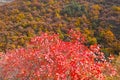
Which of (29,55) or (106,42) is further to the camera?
(106,42)

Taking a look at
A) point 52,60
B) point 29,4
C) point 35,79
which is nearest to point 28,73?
point 35,79

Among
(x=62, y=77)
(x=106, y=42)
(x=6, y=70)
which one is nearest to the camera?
(x=62, y=77)

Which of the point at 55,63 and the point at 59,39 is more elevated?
the point at 55,63

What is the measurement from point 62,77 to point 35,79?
1.17 metres

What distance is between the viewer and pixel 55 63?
8766mm

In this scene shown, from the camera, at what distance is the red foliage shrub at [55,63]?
334 inches

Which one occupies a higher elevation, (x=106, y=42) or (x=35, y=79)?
(x=35, y=79)

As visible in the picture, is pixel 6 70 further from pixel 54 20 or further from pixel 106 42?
pixel 54 20

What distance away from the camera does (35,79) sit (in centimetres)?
936

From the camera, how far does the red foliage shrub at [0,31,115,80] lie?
848 cm

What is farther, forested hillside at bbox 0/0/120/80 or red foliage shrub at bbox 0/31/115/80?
forested hillside at bbox 0/0/120/80

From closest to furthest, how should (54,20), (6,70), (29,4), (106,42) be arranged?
(6,70), (106,42), (54,20), (29,4)

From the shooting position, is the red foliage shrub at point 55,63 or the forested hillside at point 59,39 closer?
the red foliage shrub at point 55,63

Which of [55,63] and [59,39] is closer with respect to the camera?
[55,63]
